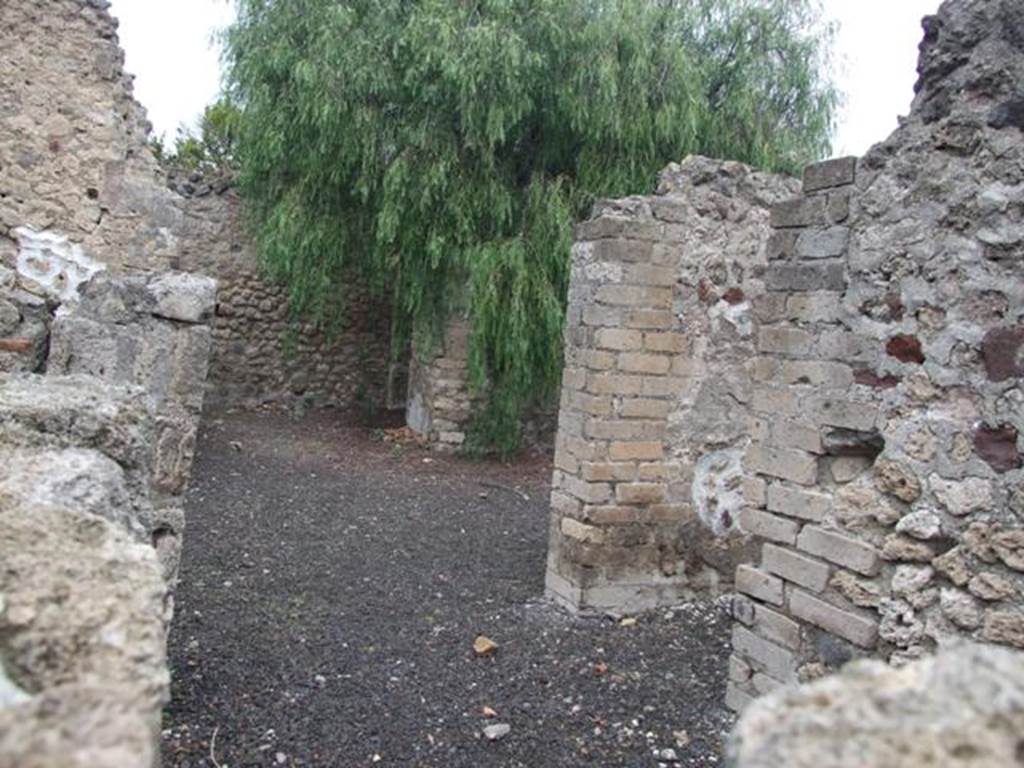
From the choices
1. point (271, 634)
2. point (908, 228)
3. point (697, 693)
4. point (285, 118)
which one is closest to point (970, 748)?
point (908, 228)

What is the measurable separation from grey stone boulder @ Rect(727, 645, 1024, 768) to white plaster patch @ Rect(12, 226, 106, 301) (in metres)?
7.12

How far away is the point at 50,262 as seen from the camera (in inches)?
282

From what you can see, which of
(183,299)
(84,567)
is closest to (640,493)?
(183,299)

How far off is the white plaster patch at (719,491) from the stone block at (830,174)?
2156 millimetres

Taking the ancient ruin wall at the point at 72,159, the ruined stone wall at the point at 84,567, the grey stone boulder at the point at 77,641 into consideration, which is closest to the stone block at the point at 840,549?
the ruined stone wall at the point at 84,567

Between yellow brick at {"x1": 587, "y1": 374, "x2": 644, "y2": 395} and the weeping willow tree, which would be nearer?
yellow brick at {"x1": 587, "y1": 374, "x2": 644, "y2": 395}

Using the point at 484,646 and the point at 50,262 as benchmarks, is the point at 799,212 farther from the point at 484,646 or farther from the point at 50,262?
the point at 50,262

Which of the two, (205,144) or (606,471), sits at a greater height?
(205,144)

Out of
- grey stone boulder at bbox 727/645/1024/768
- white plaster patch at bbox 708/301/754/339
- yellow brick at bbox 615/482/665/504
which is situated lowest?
yellow brick at bbox 615/482/665/504

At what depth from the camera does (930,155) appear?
295cm

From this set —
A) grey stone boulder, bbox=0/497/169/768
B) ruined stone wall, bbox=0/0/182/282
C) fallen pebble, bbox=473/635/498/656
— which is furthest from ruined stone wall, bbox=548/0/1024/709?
ruined stone wall, bbox=0/0/182/282

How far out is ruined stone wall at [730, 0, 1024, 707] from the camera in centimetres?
275

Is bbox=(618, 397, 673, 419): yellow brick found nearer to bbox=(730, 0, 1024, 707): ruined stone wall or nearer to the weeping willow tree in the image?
bbox=(730, 0, 1024, 707): ruined stone wall

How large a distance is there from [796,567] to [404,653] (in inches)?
74.7
